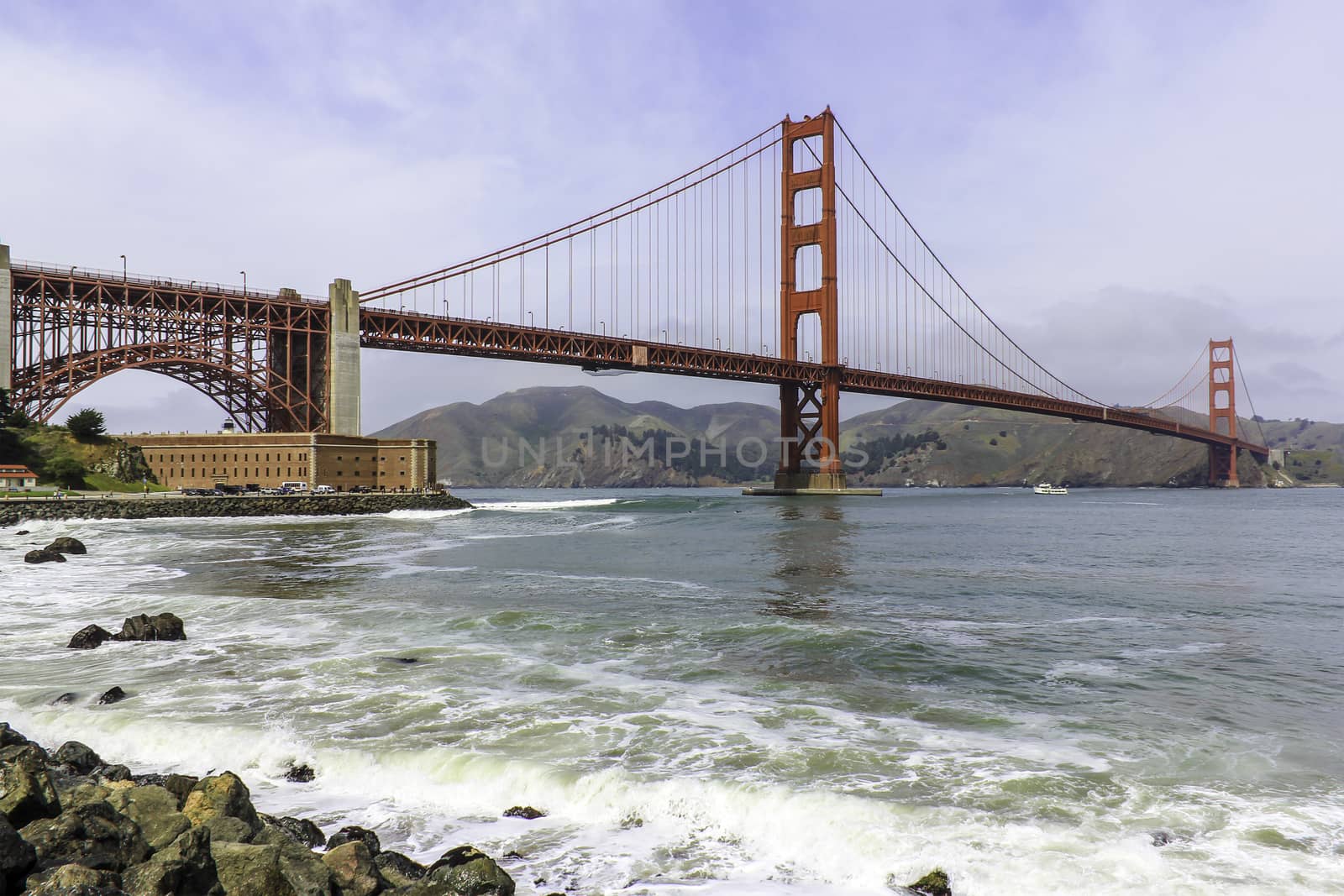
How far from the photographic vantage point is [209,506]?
63.9 m

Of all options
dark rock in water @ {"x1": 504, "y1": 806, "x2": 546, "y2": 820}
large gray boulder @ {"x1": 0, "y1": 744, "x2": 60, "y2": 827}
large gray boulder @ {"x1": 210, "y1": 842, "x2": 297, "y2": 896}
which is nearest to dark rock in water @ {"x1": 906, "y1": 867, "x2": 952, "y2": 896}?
dark rock in water @ {"x1": 504, "y1": 806, "x2": 546, "y2": 820}

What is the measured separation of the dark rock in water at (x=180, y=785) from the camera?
7242 millimetres

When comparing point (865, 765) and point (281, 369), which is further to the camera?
point (281, 369)

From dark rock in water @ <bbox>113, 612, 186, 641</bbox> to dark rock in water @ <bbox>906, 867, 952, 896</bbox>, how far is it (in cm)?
1472

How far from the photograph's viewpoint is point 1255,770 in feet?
29.1

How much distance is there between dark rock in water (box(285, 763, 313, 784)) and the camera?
8.74 m

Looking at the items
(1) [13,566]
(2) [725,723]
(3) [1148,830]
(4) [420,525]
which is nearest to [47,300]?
(4) [420,525]

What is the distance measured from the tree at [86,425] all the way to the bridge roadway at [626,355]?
74.3ft

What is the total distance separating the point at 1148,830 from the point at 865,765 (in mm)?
2606

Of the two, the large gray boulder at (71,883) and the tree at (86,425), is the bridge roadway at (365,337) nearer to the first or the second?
the tree at (86,425)

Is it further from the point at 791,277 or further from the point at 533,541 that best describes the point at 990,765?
the point at 791,277

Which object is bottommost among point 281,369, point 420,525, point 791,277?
point 420,525

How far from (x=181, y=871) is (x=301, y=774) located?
3.27 meters

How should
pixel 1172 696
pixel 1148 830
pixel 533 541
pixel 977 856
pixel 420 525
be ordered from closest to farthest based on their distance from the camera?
pixel 977 856 → pixel 1148 830 → pixel 1172 696 → pixel 533 541 → pixel 420 525
